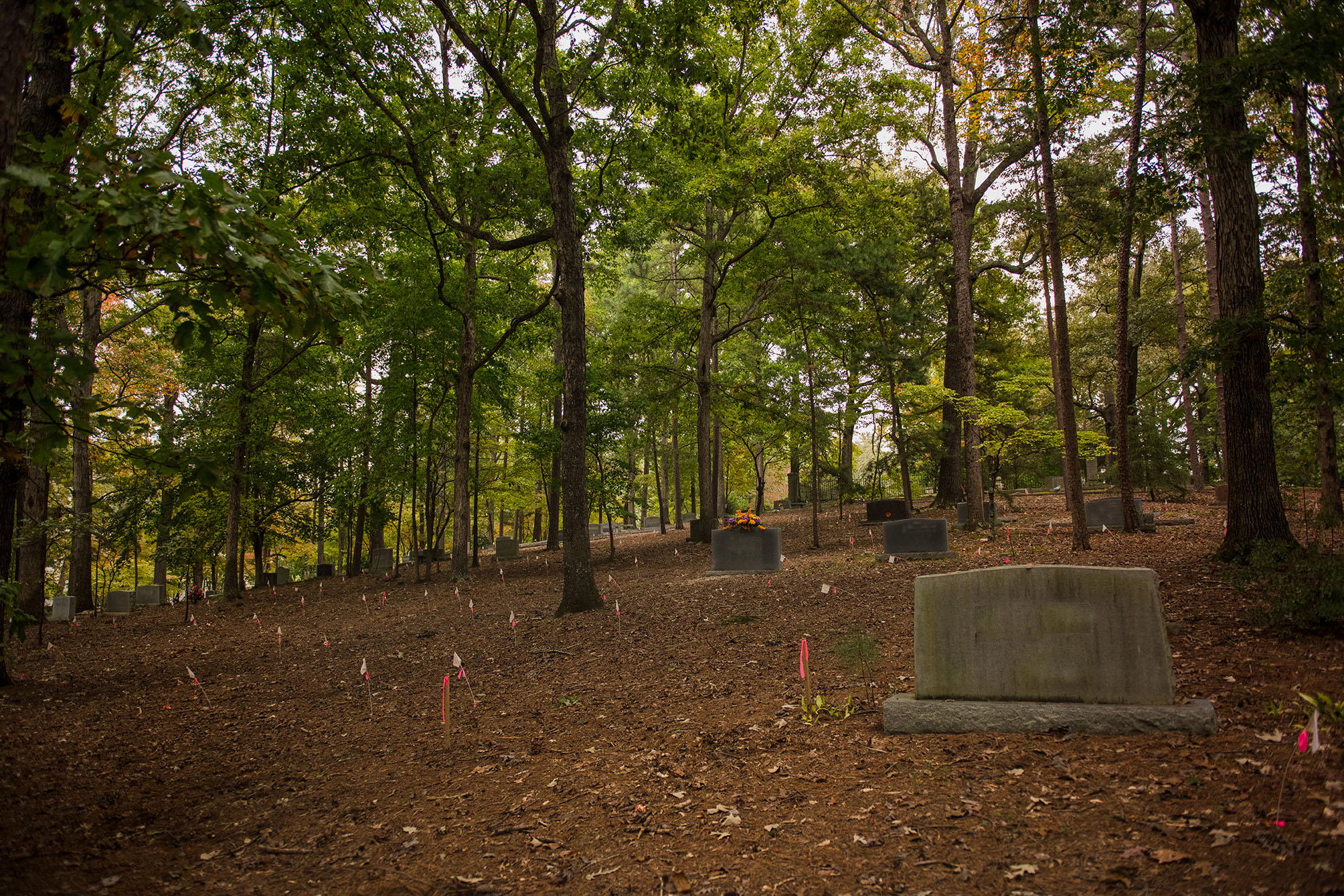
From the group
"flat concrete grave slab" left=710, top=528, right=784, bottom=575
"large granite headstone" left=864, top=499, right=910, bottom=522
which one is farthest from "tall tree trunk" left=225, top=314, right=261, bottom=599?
"large granite headstone" left=864, top=499, right=910, bottom=522

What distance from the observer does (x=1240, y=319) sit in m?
7.64

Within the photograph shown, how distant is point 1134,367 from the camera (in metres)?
24.5

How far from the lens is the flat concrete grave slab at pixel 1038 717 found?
162 inches

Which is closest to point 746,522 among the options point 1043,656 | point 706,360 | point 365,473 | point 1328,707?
point 706,360

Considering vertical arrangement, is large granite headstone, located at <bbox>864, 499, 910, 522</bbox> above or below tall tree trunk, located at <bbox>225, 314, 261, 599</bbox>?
below

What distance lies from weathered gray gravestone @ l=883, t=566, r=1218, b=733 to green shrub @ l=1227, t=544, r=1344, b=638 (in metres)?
2.11

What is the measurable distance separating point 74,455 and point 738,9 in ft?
58.9

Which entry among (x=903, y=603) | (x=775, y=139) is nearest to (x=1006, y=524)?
(x=903, y=603)

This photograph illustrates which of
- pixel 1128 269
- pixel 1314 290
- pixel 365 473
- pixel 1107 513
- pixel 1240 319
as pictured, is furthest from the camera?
pixel 365 473

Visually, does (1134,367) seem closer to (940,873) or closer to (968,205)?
(968,205)

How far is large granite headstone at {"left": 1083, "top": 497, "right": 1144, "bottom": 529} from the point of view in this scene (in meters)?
14.5

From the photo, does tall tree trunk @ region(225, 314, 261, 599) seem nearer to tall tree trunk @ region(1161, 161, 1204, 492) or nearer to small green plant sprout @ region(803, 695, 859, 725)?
small green plant sprout @ region(803, 695, 859, 725)

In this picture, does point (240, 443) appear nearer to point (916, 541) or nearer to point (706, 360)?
point (706, 360)

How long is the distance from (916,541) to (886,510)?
7.94 m
